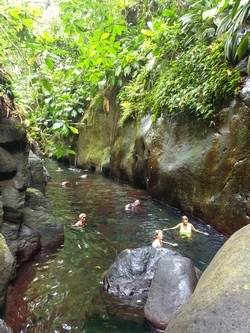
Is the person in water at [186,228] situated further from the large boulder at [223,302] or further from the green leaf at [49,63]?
the green leaf at [49,63]

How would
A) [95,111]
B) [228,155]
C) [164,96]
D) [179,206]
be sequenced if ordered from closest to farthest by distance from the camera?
[228,155]
[179,206]
[164,96]
[95,111]

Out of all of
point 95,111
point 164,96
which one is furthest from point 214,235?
point 95,111

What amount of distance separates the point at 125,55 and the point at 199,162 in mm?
3132

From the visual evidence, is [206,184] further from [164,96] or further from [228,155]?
[164,96]

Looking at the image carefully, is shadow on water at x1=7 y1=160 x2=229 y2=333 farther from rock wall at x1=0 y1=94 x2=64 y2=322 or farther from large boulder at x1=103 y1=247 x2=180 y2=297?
rock wall at x1=0 y1=94 x2=64 y2=322

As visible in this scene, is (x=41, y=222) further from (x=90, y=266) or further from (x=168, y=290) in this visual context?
(x=168, y=290)

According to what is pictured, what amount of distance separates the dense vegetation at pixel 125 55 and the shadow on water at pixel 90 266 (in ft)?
6.94

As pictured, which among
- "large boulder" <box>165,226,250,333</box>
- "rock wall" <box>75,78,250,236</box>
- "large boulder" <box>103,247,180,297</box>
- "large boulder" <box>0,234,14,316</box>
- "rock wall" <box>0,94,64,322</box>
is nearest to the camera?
"large boulder" <box>165,226,250,333</box>

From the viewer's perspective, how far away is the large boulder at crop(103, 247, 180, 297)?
397 cm

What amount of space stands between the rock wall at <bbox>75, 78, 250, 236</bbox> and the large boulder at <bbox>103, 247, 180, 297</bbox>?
2.08m

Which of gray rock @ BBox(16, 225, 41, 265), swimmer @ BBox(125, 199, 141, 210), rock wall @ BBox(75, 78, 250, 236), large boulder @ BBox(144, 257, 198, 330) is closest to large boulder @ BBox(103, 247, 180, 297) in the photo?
large boulder @ BBox(144, 257, 198, 330)

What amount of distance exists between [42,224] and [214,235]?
3.74 meters

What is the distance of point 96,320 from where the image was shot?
336cm

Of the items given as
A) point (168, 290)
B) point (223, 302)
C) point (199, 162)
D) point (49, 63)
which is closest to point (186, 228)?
point (199, 162)
